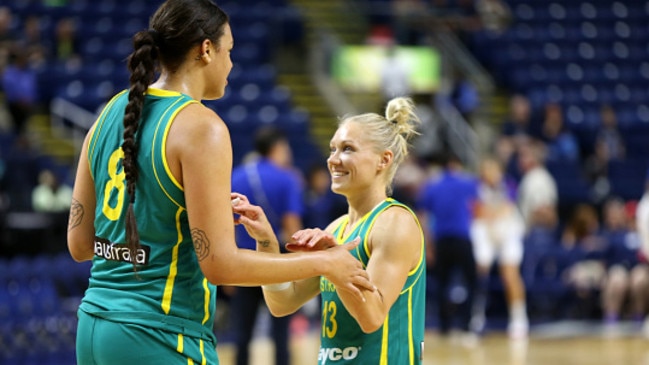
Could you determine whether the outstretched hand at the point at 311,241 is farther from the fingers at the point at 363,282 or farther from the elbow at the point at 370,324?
the elbow at the point at 370,324

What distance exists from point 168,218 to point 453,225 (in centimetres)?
789

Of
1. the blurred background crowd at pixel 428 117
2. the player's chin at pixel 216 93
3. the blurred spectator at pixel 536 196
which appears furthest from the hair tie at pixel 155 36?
the blurred spectator at pixel 536 196

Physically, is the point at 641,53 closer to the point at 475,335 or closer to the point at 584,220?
the point at 584,220

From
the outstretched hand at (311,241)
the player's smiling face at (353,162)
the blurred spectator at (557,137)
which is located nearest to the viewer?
the outstretched hand at (311,241)

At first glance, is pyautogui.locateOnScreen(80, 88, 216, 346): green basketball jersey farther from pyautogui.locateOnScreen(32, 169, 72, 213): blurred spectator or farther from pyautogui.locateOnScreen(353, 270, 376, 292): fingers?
pyautogui.locateOnScreen(32, 169, 72, 213): blurred spectator

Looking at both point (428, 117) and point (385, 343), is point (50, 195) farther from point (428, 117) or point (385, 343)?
point (385, 343)

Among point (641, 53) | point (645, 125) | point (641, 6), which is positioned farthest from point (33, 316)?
point (641, 6)

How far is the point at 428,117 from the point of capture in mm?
15273

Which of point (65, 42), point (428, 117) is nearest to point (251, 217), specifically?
point (65, 42)

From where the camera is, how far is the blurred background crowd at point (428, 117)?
427 inches

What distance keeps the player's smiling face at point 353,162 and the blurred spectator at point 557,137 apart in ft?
38.9

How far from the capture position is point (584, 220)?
42.0 feet

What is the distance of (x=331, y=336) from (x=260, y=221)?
453 mm

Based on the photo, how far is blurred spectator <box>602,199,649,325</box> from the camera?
12133 millimetres
